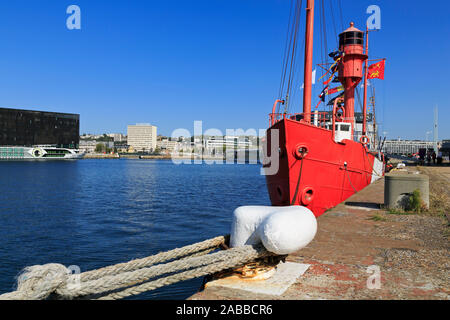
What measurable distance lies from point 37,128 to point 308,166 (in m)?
144

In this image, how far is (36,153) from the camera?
129m

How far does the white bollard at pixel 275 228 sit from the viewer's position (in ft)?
14.3

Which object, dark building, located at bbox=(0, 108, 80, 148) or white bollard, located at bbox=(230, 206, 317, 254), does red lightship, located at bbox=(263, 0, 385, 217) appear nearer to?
white bollard, located at bbox=(230, 206, 317, 254)

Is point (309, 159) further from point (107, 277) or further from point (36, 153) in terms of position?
point (36, 153)

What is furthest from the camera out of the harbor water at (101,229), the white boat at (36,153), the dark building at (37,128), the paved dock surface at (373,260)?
the dark building at (37,128)

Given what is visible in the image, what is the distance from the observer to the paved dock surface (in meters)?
4.04

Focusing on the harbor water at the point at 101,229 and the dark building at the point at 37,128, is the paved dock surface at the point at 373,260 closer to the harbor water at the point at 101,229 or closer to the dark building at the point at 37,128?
the harbor water at the point at 101,229

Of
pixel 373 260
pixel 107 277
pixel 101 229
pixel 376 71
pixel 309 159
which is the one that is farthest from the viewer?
pixel 376 71

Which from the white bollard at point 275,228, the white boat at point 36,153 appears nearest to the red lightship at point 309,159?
the white bollard at point 275,228

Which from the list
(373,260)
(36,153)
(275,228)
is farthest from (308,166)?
(36,153)

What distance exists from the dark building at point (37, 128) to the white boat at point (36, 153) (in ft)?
10.9
